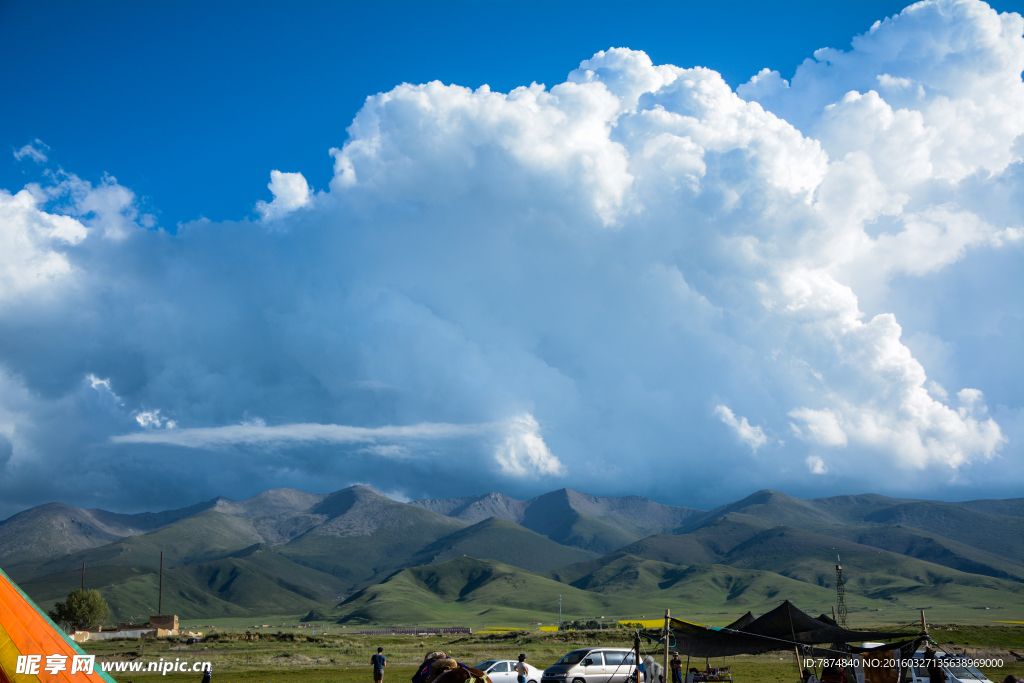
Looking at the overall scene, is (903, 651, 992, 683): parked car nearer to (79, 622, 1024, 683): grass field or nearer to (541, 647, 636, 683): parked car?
(79, 622, 1024, 683): grass field

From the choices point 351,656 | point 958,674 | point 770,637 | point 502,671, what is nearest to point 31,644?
point 770,637

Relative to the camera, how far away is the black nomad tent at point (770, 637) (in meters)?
29.4

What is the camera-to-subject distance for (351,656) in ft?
267

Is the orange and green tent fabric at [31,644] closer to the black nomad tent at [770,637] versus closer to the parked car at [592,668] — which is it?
the black nomad tent at [770,637]

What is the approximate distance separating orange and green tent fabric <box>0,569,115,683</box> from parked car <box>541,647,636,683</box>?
83.6 feet

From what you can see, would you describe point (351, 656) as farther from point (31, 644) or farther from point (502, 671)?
point (31, 644)

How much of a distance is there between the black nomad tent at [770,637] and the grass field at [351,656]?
17.7m

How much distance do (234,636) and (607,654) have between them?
312 feet

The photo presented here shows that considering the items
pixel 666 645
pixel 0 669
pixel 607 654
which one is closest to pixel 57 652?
pixel 0 669

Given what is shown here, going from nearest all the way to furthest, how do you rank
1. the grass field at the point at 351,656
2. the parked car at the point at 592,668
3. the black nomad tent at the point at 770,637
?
the black nomad tent at the point at 770,637 → the parked car at the point at 592,668 → the grass field at the point at 351,656

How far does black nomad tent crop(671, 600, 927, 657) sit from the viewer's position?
29.4 m

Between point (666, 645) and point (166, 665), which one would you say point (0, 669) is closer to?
point (666, 645)

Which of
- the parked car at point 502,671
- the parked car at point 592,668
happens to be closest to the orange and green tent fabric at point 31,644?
the parked car at point 592,668

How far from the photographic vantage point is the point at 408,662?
70.8 meters
